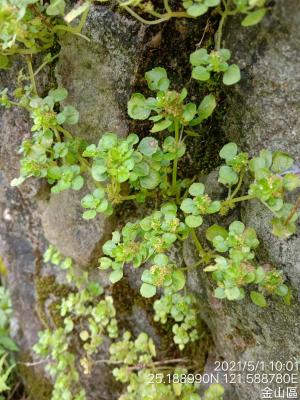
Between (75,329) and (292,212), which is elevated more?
(292,212)

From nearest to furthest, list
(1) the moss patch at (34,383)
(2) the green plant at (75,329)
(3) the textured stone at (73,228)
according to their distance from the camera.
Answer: (3) the textured stone at (73,228), (2) the green plant at (75,329), (1) the moss patch at (34,383)

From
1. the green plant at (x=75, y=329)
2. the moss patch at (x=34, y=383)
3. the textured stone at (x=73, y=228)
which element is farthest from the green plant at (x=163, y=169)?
the moss patch at (x=34, y=383)

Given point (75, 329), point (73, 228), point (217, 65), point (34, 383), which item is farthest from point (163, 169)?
point (34, 383)

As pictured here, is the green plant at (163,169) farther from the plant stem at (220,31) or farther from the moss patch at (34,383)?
the moss patch at (34,383)

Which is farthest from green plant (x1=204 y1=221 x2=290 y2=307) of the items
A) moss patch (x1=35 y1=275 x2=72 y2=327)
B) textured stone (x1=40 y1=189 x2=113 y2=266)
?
moss patch (x1=35 y1=275 x2=72 y2=327)

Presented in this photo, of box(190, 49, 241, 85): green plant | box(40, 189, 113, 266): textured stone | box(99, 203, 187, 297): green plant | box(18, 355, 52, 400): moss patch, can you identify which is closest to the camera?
box(190, 49, 241, 85): green plant

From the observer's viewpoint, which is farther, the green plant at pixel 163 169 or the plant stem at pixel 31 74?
the plant stem at pixel 31 74

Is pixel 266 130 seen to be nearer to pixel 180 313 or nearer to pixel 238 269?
pixel 238 269

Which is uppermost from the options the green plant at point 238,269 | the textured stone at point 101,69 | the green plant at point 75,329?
the textured stone at point 101,69

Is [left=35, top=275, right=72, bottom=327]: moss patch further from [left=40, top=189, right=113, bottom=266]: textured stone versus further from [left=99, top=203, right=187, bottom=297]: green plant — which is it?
[left=99, top=203, right=187, bottom=297]: green plant

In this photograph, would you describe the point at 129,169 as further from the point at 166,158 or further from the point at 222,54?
the point at 222,54

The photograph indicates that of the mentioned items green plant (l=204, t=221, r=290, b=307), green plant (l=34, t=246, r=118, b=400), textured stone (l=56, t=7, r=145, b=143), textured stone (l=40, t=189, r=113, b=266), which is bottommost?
green plant (l=34, t=246, r=118, b=400)

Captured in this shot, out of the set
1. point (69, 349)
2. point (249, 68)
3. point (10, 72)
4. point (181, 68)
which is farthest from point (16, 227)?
point (249, 68)
